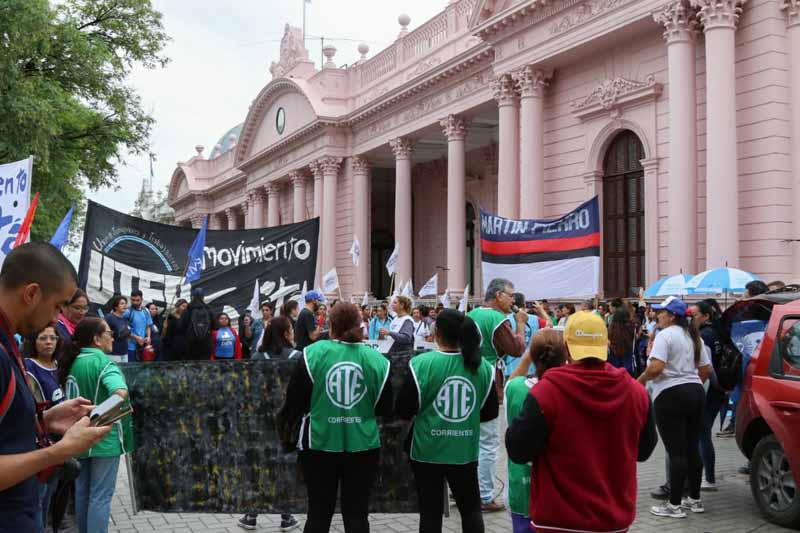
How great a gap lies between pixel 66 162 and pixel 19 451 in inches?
873

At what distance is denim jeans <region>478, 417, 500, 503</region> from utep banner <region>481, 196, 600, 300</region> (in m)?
2.64

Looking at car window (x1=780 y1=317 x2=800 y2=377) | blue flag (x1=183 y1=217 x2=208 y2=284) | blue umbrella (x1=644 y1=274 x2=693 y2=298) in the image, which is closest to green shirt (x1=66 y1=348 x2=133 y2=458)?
car window (x1=780 y1=317 x2=800 y2=377)

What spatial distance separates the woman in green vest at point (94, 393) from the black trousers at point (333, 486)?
1.26 m

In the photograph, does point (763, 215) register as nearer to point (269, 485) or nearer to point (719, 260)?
point (719, 260)

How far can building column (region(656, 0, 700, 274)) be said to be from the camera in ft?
50.8

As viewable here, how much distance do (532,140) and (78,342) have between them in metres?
16.1

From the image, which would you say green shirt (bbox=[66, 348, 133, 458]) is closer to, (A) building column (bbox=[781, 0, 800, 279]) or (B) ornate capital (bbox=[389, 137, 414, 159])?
(A) building column (bbox=[781, 0, 800, 279])

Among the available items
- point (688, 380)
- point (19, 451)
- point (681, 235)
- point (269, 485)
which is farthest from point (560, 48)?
point (19, 451)

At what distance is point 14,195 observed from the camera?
786cm

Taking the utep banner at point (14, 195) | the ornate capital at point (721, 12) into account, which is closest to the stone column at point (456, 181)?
the ornate capital at point (721, 12)

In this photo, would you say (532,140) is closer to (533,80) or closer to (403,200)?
(533,80)

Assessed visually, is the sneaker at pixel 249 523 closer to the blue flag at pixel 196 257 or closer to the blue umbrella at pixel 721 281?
the blue flag at pixel 196 257

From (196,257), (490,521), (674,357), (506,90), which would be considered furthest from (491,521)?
(506,90)

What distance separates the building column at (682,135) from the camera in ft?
50.8
